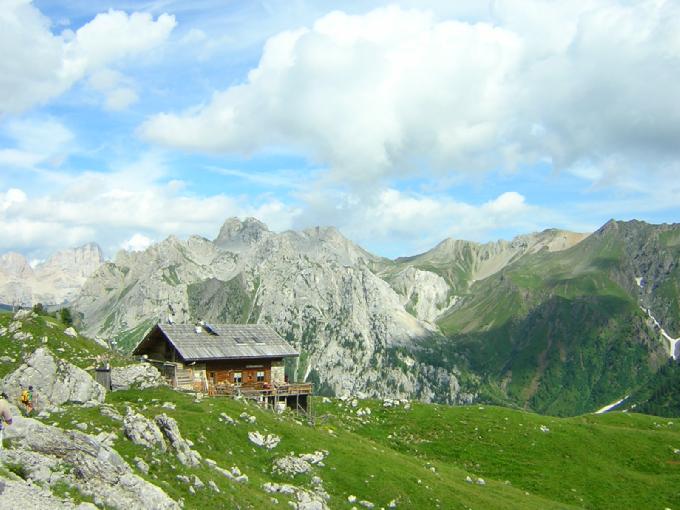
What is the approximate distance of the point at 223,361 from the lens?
65.8 m

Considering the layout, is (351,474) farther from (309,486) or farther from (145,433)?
(145,433)

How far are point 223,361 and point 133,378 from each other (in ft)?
42.1

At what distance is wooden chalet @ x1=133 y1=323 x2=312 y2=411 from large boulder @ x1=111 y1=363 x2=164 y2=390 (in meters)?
5.92

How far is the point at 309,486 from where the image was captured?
39594 mm

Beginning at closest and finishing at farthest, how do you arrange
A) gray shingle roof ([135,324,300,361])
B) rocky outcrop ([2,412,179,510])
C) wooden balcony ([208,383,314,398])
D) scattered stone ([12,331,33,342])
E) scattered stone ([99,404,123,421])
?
rocky outcrop ([2,412,179,510]) < scattered stone ([99,404,123,421]) < scattered stone ([12,331,33,342]) < wooden balcony ([208,383,314,398]) < gray shingle roof ([135,324,300,361])

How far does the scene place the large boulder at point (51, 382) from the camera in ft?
149

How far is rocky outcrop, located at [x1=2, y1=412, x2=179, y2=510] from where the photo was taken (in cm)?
2356

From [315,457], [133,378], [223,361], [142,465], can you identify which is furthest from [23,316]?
[142,465]

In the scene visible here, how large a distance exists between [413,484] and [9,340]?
41436mm

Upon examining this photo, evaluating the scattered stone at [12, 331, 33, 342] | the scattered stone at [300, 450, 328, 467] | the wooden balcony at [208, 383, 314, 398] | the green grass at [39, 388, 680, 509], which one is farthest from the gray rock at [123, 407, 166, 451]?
the scattered stone at [12, 331, 33, 342]

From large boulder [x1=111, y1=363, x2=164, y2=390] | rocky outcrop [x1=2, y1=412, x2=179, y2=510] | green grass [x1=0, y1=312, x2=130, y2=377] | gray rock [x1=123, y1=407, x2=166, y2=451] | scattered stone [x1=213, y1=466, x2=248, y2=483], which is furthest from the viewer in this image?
green grass [x1=0, y1=312, x2=130, y2=377]

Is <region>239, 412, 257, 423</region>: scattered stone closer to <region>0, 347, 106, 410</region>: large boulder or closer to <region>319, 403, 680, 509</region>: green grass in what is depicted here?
<region>0, 347, 106, 410</region>: large boulder

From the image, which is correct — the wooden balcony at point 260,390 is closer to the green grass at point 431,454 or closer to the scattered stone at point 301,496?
the green grass at point 431,454

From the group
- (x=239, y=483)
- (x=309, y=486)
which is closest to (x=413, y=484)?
(x=309, y=486)
